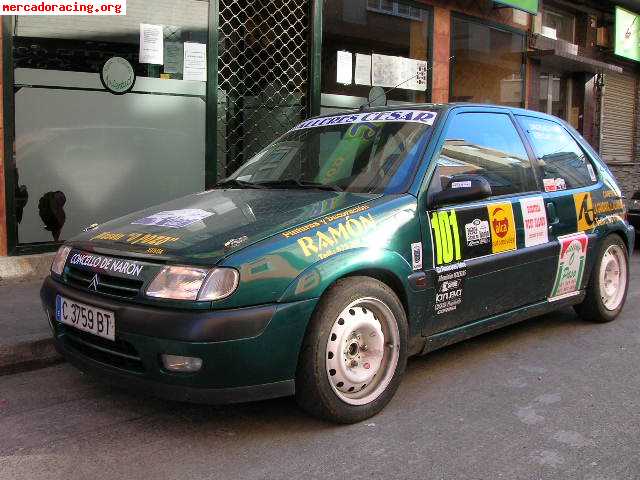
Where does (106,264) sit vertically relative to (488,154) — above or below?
below

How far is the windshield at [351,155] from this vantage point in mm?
3693

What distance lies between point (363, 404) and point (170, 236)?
50.1 inches

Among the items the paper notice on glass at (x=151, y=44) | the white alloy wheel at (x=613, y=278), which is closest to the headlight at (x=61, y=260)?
the white alloy wheel at (x=613, y=278)

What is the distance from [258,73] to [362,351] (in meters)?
6.17

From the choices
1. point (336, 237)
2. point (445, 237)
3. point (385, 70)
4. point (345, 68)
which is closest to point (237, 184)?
point (336, 237)

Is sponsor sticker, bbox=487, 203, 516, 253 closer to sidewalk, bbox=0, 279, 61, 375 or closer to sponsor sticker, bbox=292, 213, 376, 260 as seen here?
sponsor sticker, bbox=292, 213, 376, 260

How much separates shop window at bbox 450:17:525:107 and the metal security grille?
3.12 metres

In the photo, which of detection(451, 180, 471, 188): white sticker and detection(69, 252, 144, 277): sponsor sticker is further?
detection(451, 180, 471, 188): white sticker

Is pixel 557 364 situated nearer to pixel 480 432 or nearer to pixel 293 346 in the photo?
pixel 480 432

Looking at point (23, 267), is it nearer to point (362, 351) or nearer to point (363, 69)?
point (362, 351)

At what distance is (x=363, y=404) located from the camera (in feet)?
10.7

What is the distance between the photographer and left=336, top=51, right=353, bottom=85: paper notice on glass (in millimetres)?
9180

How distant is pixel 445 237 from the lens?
3656 mm

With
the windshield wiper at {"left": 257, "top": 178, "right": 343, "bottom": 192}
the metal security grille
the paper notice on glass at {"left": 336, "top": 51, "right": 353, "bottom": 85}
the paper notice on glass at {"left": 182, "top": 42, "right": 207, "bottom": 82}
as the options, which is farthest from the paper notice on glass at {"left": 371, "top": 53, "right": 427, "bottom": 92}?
the windshield wiper at {"left": 257, "top": 178, "right": 343, "bottom": 192}
